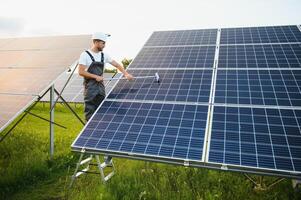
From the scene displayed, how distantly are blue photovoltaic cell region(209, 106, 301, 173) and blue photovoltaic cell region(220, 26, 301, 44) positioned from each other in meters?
3.46

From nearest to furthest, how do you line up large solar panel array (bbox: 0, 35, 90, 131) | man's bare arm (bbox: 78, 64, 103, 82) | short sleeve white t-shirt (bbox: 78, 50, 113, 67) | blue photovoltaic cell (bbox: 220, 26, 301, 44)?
man's bare arm (bbox: 78, 64, 103, 82) < short sleeve white t-shirt (bbox: 78, 50, 113, 67) < large solar panel array (bbox: 0, 35, 90, 131) < blue photovoltaic cell (bbox: 220, 26, 301, 44)

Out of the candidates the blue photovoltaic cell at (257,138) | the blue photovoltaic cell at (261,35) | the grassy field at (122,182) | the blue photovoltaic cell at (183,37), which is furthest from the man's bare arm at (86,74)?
the blue photovoltaic cell at (261,35)

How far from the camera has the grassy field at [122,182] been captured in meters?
5.83

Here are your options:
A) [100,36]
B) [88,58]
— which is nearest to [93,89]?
[88,58]

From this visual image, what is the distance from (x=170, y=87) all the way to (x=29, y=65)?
197 inches

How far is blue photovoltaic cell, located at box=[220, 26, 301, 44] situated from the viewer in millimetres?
8297

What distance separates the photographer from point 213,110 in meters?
5.83

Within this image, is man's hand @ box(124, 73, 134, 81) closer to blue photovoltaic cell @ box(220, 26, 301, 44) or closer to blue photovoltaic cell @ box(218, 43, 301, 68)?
blue photovoltaic cell @ box(218, 43, 301, 68)

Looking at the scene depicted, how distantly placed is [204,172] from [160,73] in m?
2.69

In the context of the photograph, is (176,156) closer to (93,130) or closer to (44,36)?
(93,130)

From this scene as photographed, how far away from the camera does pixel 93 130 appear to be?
6023 millimetres

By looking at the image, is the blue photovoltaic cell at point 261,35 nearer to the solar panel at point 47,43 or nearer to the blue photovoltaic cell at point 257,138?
the blue photovoltaic cell at point 257,138

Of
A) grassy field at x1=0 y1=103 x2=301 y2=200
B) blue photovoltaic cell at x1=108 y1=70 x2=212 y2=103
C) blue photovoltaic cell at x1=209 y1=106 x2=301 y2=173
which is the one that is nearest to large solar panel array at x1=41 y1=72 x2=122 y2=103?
grassy field at x1=0 y1=103 x2=301 y2=200

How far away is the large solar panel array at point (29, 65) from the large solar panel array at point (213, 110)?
76.8 inches
